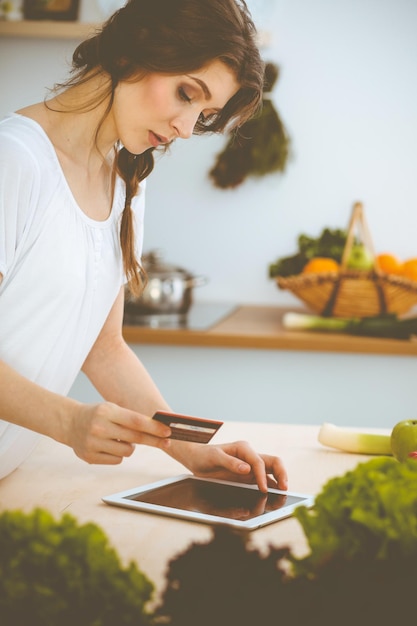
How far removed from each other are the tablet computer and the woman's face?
0.53m

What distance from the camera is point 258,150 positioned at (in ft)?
10.6

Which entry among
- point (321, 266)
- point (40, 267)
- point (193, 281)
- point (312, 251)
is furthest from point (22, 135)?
point (312, 251)

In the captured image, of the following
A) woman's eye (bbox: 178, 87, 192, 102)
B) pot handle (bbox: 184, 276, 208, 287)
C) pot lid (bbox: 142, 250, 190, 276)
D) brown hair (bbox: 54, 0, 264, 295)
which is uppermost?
brown hair (bbox: 54, 0, 264, 295)

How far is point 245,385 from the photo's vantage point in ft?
8.59

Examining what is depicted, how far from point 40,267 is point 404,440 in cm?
59

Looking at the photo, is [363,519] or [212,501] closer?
[363,519]

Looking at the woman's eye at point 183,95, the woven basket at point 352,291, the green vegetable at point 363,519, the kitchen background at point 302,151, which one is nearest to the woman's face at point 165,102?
the woman's eye at point 183,95

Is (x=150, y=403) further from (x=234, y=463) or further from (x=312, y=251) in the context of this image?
(x=312, y=251)

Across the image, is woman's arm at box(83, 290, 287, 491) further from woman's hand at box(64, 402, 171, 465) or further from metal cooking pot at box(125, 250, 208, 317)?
metal cooking pot at box(125, 250, 208, 317)

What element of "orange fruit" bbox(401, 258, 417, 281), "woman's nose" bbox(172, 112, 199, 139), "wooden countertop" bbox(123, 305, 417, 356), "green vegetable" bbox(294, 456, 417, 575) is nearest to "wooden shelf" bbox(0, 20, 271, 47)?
"orange fruit" bbox(401, 258, 417, 281)

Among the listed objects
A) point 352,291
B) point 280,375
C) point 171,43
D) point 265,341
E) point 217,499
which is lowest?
point 280,375

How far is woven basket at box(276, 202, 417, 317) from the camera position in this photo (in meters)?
2.73

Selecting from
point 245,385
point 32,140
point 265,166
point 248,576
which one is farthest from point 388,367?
point 248,576

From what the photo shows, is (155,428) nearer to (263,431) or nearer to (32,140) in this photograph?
(32,140)
